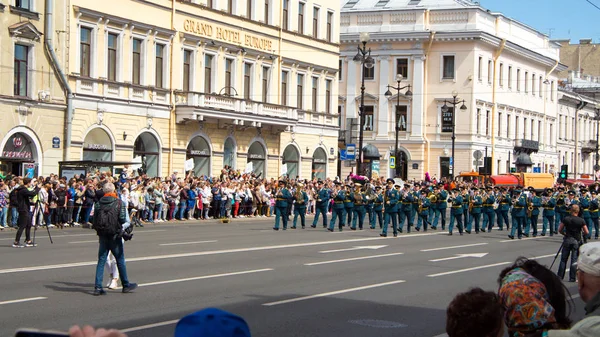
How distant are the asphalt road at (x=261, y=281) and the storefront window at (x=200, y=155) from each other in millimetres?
18059

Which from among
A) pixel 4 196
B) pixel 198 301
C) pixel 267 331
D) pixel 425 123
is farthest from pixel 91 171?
pixel 425 123

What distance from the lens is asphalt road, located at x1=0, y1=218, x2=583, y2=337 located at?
12289mm

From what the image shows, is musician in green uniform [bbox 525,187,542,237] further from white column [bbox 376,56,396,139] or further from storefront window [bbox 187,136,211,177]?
white column [bbox 376,56,396,139]

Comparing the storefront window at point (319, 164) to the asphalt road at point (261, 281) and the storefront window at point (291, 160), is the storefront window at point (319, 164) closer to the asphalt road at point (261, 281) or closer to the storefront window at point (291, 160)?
the storefront window at point (291, 160)

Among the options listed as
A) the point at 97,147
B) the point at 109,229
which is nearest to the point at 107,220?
the point at 109,229

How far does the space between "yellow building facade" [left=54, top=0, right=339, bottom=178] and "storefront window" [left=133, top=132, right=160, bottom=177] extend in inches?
1.8

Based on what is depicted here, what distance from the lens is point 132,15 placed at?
42.0 meters

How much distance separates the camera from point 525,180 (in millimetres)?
68562

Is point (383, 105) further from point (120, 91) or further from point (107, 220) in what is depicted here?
point (107, 220)

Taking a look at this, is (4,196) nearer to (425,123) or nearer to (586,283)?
(586,283)

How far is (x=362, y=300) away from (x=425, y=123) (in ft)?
208

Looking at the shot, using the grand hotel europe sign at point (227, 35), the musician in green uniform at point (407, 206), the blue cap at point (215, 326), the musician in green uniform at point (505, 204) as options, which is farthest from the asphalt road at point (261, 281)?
the grand hotel europe sign at point (227, 35)

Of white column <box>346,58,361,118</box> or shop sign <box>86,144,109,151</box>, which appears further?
white column <box>346,58,361,118</box>

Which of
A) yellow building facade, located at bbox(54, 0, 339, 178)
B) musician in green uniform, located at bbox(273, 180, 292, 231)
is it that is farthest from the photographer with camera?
yellow building facade, located at bbox(54, 0, 339, 178)
